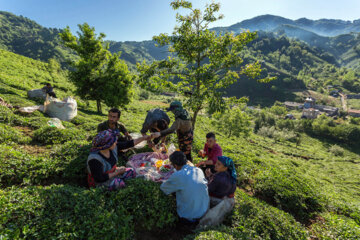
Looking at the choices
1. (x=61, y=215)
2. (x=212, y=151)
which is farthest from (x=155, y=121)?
(x=61, y=215)

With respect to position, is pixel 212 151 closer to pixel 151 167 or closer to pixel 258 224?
pixel 151 167

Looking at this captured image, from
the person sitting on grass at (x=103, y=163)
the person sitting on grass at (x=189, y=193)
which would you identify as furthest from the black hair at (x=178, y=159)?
the person sitting on grass at (x=103, y=163)

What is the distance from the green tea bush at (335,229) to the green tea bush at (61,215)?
6.05 metres

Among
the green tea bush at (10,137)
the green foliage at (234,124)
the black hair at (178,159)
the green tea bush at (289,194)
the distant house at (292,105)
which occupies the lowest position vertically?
the distant house at (292,105)

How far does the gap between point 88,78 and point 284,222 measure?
19.7 meters

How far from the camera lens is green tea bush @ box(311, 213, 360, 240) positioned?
16.8ft

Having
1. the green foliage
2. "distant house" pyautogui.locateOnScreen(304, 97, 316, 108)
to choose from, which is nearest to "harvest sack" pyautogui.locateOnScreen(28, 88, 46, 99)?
the green foliage

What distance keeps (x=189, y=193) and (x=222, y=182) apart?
3.80ft

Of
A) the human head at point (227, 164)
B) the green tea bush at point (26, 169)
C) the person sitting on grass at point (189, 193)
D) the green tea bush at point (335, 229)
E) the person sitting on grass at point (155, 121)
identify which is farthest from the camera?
the person sitting on grass at point (155, 121)

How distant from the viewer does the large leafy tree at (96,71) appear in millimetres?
16875

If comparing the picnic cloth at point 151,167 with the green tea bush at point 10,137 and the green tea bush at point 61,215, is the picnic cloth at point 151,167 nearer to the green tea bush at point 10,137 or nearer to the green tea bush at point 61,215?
the green tea bush at point 61,215

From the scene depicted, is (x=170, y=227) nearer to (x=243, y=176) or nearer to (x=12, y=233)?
(x=12, y=233)

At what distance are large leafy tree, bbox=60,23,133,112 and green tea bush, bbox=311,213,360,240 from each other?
1913 centimetres

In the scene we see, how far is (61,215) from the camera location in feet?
10.9
